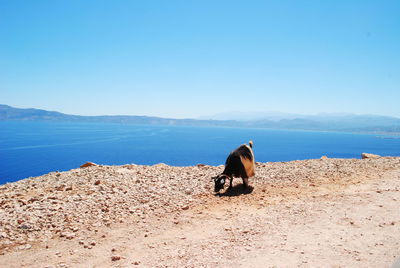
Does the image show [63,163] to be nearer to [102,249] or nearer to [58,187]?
[58,187]

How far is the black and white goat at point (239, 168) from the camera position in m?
11.7

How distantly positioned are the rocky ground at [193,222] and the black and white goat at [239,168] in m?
0.57

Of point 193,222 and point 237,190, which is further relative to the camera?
point 237,190

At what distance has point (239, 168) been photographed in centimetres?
1178

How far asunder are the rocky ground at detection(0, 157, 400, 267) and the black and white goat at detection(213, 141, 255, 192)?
1.88ft

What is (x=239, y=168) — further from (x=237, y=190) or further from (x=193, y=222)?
(x=193, y=222)

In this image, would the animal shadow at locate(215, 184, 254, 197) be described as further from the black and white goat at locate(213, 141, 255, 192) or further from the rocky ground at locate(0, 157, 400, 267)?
the black and white goat at locate(213, 141, 255, 192)

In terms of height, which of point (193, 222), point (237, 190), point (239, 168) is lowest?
point (193, 222)

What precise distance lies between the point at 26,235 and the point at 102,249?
2.65 meters

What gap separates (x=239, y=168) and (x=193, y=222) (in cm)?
416

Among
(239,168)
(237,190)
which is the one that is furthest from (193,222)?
(239,168)

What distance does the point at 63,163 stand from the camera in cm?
7850

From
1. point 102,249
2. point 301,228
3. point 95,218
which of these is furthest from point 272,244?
point 95,218

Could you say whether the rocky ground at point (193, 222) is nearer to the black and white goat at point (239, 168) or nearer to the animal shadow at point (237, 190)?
the animal shadow at point (237, 190)
